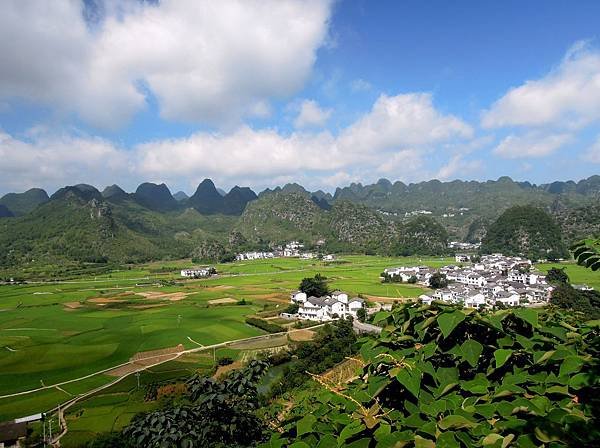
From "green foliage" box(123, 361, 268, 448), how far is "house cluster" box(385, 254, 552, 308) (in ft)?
100

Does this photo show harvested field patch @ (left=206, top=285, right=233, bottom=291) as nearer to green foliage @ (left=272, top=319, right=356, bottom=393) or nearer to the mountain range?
green foliage @ (left=272, top=319, right=356, bottom=393)

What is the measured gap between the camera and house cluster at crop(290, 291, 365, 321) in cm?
4075

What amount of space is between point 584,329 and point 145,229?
150081mm

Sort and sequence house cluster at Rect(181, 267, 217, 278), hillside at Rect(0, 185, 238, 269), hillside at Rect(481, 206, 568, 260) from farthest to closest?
hillside at Rect(0, 185, 238, 269) < hillside at Rect(481, 206, 568, 260) < house cluster at Rect(181, 267, 217, 278)

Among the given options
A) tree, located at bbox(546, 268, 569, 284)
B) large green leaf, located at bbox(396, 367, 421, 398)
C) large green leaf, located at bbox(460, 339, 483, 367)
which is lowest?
tree, located at bbox(546, 268, 569, 284)

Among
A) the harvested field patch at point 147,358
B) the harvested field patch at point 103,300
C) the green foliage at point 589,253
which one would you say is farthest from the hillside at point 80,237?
the green foliage at point 589,253

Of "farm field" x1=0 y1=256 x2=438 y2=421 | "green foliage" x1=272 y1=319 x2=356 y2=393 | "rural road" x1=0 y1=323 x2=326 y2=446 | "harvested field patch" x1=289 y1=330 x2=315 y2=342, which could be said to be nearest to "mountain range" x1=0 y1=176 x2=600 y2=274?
"farm field" x1=0 y1=256 x2=438 y2=421

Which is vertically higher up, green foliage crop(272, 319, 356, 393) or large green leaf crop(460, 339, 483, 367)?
large green leaf crop(460, 339, 483, 367)

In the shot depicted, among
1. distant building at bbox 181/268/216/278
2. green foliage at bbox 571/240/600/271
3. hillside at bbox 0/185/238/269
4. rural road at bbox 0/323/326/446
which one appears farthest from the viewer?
hillside at bbox 0/185/238/269

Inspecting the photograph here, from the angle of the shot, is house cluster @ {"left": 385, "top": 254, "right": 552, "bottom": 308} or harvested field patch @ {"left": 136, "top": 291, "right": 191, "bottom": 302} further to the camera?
harvested field patch @ {"left": 136, "top": 291, "right": 191, "bottom": 302}

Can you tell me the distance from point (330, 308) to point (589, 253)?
39643 millimetres

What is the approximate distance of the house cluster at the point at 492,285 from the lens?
4250 centimetres

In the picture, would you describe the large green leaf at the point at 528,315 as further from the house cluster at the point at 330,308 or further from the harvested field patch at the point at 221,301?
the harvested field patch at the point at 221,301

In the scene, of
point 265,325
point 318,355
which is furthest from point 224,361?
point 265,325
